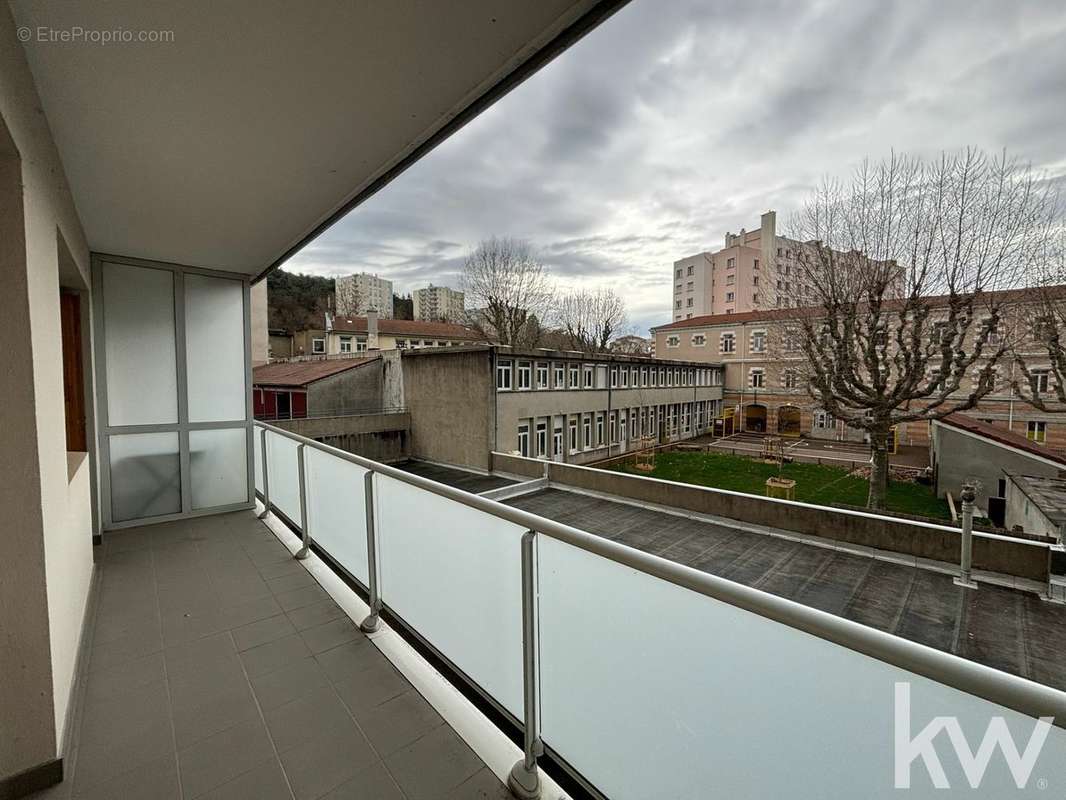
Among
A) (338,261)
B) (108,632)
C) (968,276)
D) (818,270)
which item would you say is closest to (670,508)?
(818,270)

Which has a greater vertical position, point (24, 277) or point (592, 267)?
point (592, 267)

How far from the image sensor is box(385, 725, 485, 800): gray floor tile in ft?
5.37

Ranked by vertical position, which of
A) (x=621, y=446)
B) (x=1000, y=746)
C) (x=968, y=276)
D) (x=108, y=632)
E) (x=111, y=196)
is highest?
(x=968, y=276)

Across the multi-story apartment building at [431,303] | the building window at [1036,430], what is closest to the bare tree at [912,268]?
the building window at [1036,430]

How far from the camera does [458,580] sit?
→ 6.78 ft

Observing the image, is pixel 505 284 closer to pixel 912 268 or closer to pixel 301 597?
pixel 912 268

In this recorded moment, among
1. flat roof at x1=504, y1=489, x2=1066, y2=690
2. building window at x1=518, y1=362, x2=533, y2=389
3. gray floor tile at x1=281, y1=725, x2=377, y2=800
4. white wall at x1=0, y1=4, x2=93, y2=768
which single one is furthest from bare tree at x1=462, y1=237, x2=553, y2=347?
gray floor tile at x1=281, y1=725, x2=377, y2=800

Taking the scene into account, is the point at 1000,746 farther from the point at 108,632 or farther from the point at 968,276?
the point at 968,276

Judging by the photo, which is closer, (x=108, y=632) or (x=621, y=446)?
(x=108, y=632)

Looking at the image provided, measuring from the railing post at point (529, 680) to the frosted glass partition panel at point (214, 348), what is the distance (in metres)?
4.88

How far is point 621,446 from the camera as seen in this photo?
23.2 m

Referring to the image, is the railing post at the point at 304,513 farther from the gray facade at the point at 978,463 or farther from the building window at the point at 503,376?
the gray facade at the point at 978,463

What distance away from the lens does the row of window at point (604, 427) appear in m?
18.3

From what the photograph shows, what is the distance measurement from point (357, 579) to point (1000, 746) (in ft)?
10.0
